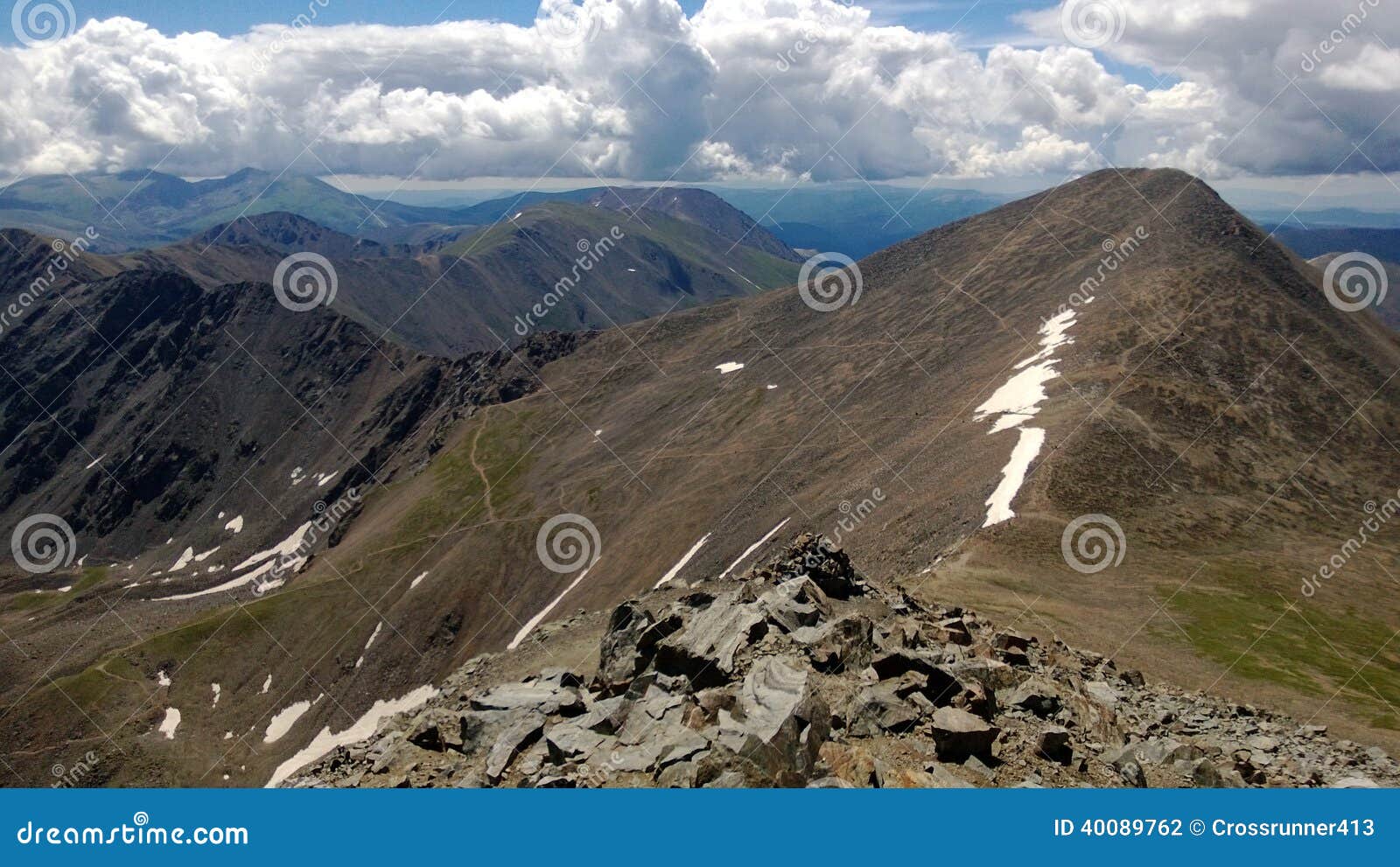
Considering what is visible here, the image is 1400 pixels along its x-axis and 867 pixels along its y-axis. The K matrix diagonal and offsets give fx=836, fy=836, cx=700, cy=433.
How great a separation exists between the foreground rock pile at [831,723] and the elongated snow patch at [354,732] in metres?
59.2

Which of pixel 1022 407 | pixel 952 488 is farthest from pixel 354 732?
pixel 1022 407

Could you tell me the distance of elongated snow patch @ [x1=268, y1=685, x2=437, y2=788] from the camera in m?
82.6

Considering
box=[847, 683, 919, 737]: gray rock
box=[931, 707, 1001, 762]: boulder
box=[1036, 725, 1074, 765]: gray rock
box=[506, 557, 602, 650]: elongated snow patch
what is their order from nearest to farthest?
box=[931, 707, 1001, 762]: boulder, box=[847, 683, 919, 737]: gray rock, box=[1036, 725, 1074, 765]: gray rock, box=[506, 557, 602, 650]: elongated snow patch

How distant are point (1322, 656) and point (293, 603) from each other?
390ft

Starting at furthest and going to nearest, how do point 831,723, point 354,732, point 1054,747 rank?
point 354,732 < point 1054,747 < point 831,723

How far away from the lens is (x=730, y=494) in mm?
95188

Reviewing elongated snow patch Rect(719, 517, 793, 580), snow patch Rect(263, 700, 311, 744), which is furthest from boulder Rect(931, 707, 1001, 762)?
snow patch Rect(263, 700, 311, 744)

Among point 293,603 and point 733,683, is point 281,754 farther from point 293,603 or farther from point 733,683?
point 733,683

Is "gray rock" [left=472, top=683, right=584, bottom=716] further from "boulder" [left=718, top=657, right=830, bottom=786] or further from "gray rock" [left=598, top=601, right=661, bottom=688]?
"boulder" [left=718, top=657, right=830, bottom=786]

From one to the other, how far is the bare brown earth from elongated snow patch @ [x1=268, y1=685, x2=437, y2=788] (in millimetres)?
1944

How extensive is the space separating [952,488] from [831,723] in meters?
45.2

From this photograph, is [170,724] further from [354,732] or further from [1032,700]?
[1032,700]

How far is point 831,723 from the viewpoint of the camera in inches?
815

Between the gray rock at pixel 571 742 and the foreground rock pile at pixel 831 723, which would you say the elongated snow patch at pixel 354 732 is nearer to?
the foreground rock pile at pixel 831 723
